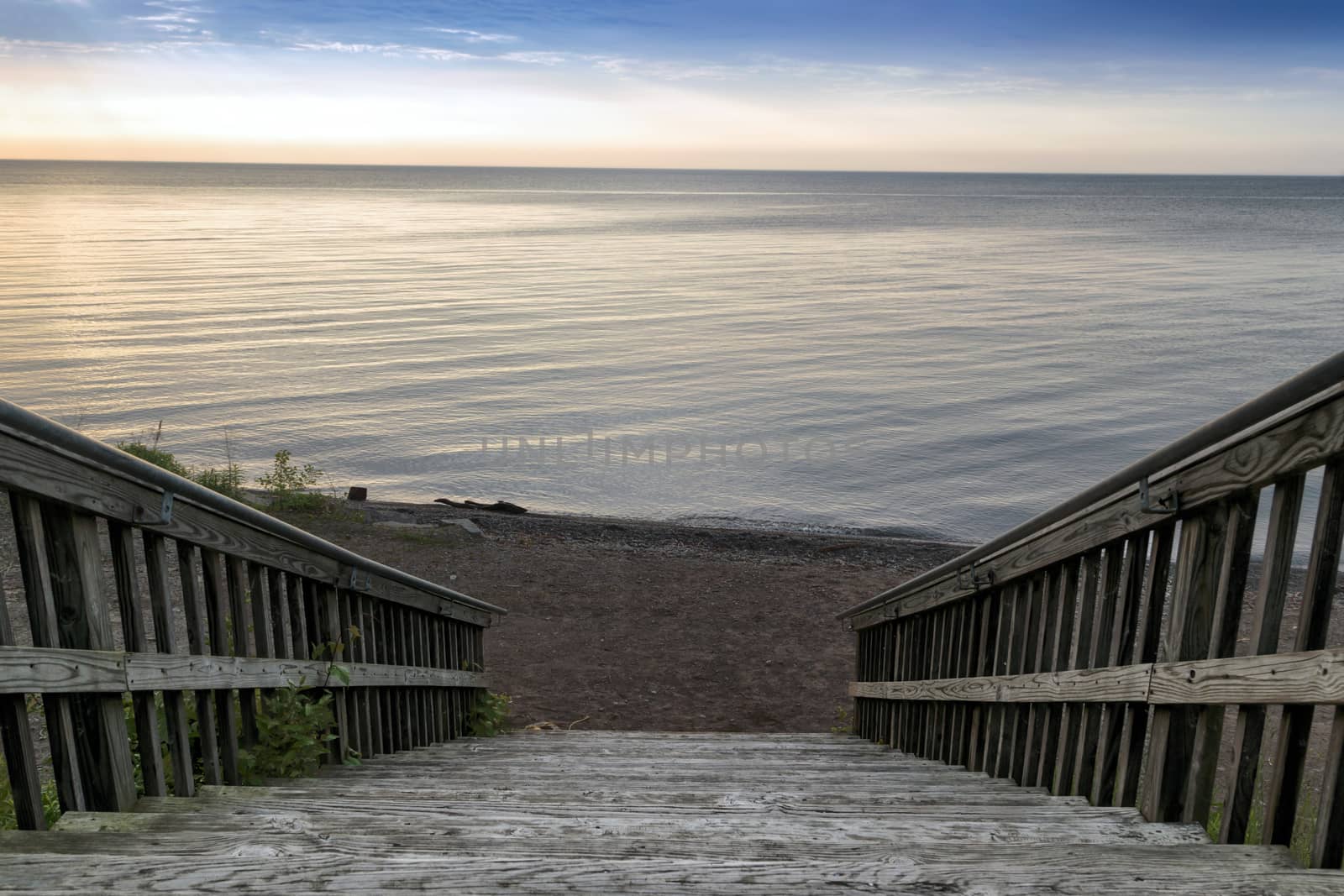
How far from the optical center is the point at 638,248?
244ft

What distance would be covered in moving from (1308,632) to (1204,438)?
20.1 inches

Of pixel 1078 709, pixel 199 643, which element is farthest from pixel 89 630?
pixel 1078 709

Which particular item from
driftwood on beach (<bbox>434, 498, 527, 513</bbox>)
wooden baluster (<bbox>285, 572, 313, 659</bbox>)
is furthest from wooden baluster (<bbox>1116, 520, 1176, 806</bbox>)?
driftwood on beach (<bbox>434, 498, 527, 513</bbox>)

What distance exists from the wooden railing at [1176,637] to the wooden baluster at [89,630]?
264cm

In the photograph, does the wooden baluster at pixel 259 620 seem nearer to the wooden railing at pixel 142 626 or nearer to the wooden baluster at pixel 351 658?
the wooden railing at pixel 142 626

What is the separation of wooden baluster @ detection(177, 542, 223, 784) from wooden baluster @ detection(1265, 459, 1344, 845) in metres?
2.80

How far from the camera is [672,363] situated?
1192 inches

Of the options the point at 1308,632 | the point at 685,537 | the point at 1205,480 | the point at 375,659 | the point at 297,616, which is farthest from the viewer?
the point at 685,537

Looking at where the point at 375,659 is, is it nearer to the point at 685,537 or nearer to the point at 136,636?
the point at 136,636

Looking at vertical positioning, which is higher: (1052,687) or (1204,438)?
(1204,438)

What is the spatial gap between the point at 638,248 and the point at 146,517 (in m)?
73.4

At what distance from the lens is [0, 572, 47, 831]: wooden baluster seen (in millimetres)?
2133

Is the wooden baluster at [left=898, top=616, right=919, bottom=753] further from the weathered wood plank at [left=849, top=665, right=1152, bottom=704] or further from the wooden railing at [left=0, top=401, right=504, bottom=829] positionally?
the wooden railing at [left=0, top=401, right=504, bottom=829]

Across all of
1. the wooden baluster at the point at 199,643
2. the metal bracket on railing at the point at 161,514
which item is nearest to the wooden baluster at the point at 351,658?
the wooden baluster at the point at 199,643
